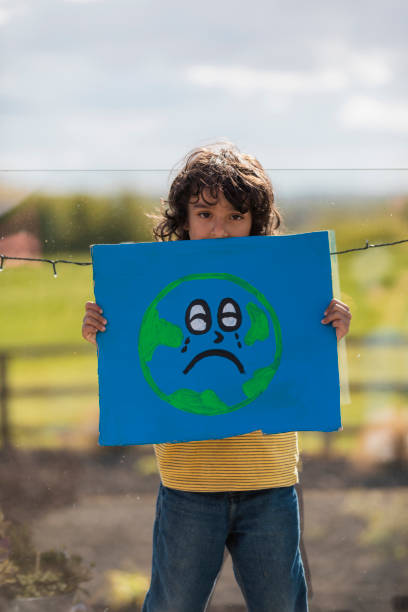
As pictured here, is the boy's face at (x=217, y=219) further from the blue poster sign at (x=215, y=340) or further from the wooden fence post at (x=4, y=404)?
the wooden fence post at (x=4, y=404)

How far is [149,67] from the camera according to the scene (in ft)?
5.72

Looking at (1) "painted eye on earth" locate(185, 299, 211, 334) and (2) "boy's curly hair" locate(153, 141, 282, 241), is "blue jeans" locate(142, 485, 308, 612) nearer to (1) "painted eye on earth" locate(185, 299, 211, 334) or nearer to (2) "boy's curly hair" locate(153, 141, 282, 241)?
(1) "painted eye on earth" locate(185, 299, 211, 334)

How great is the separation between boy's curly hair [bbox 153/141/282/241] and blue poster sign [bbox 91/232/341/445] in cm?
9

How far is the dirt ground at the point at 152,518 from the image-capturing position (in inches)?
72.2

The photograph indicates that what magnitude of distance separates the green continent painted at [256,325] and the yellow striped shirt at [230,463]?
187mm

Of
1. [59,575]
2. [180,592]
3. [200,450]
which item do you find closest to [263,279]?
[200,450]

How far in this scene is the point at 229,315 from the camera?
4.22 ft

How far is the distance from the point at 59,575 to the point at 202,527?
0.77 m

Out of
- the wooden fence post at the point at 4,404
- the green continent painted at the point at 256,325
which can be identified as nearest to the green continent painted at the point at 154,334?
the green continent painted at the point at 256,325

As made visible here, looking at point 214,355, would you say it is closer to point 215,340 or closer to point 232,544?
point 215,340

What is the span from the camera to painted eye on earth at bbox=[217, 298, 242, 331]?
1.28 meters

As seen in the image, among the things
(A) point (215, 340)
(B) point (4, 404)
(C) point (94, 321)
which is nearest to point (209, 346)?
(A) point (215, 340)

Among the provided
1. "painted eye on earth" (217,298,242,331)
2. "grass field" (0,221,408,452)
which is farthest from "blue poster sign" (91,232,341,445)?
"grass field" (0,221,408,452)

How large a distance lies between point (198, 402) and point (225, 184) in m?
0.42
